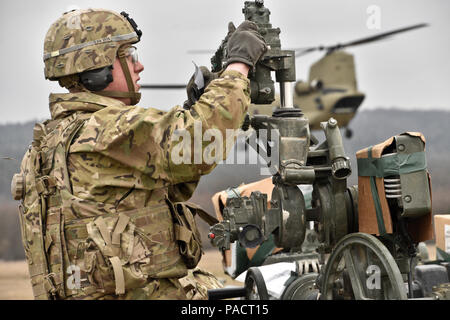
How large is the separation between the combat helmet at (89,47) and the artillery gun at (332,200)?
575mm

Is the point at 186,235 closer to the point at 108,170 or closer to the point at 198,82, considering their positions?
the point at 108,170

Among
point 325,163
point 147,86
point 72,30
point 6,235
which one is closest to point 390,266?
point 325,163

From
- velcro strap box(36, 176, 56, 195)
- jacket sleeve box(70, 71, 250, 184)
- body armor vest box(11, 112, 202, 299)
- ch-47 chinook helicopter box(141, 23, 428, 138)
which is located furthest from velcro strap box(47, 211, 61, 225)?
ch-47 chinook helicopter box(141, 23, 428, 138)

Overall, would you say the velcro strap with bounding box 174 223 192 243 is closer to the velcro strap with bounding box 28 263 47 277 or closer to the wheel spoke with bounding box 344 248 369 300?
the velcro strap with bounding box 28 263 47 277

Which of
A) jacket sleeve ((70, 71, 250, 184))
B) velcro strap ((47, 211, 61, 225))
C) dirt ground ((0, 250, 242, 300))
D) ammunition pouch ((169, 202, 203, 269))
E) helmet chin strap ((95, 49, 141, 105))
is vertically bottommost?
dirt ground ((0, 250, 242, 300))

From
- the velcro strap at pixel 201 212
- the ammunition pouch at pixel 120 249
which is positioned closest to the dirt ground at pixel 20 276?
the velcro strap at pixel 201 212

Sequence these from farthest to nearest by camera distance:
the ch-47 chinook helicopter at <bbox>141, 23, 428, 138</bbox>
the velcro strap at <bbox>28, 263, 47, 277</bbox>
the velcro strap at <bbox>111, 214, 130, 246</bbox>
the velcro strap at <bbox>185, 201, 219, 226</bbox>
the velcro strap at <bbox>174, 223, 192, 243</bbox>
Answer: the ch-47 chinook helicopter at <bbox>141, 23, 428, 138</bbox> < the velcro strap at <bbox>185, 201, 219, 226</bbox> < the velcro strap at <bbox>174, 223, 192, 243</bbox> < the velcro strap at <bbox>28, 263, 47, 277</bbox> < the velcro strap at <bbox>111, 214, 130, 246</bbox>

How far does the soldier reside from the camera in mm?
3031

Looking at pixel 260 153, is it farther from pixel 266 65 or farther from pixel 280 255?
pixel 280 255

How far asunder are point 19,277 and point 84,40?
11.1 m

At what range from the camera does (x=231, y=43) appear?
3195 millimetres

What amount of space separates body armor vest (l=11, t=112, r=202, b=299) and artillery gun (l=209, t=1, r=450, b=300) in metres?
0.41

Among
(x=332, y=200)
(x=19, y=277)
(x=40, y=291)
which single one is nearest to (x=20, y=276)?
(x=19, y=277)

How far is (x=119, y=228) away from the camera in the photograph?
3086mm
